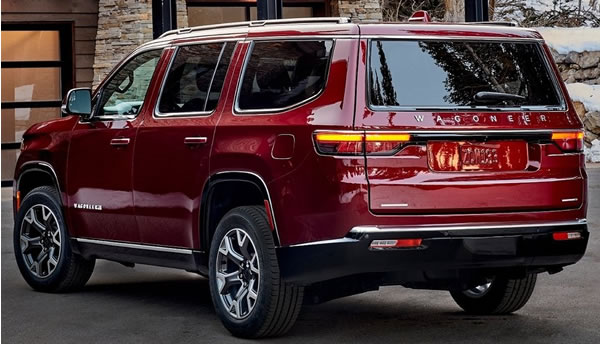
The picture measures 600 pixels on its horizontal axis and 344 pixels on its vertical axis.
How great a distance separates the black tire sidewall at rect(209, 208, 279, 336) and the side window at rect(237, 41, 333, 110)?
0.66m

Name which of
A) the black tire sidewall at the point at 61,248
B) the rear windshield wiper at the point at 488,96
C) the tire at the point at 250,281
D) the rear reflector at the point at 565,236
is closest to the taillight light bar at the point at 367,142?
the rear windshield wiper at the point at 488,96

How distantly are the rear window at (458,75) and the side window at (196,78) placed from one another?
50.5 inches

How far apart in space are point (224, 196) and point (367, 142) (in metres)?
1.31

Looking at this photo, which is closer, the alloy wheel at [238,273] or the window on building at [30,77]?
the alloy wheel at [238,273]

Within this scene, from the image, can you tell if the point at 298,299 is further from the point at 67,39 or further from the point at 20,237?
the point at 67,39

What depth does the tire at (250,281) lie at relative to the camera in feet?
25.8

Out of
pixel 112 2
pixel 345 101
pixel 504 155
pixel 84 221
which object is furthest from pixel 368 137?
pixel 112 2

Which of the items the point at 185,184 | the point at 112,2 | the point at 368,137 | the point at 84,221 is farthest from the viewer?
the point at 112,2

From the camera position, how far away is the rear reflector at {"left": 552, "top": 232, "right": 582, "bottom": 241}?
7.84 metres

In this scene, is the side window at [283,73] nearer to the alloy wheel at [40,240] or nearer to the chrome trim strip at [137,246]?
the chrome trim strip at [137,246]

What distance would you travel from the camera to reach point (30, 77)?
2414 cm

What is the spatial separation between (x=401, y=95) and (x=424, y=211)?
0.65 metres

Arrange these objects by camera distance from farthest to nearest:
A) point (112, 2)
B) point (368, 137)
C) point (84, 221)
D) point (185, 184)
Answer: point (112, 2) → point (84, 221) → point (185, 184) → point (368, 137)

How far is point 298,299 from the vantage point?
793 cm
